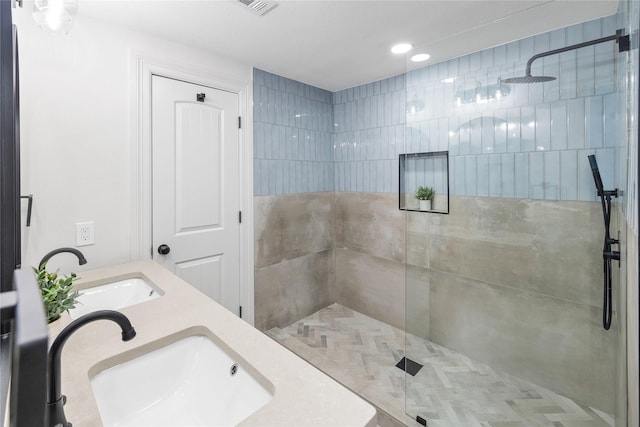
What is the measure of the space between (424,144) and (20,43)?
259cm

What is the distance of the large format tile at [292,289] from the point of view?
2744 mm

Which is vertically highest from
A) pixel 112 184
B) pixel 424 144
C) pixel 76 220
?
pixel 424 144

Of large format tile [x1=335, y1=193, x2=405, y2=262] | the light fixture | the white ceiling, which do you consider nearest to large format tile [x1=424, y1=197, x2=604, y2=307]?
large format tile [x1=335, y1=193, x2=405, y2=262]

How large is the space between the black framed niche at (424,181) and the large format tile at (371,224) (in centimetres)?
14

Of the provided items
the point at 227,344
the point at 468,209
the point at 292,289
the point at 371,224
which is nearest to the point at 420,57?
the point at 468,209

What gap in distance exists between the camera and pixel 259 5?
5.43 feet

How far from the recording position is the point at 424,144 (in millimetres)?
2574

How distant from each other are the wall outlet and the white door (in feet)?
1.15

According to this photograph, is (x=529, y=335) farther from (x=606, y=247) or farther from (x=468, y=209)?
(x=468, y=209)

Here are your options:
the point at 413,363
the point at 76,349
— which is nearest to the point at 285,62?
the point at 76,349

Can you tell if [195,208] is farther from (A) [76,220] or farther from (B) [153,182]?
(A) [76,220]

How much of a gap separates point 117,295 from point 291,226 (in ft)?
5.13

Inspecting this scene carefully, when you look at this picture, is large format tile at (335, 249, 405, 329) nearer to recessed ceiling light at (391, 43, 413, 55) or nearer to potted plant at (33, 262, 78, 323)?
recessed ceiling light at (391, 43, 413, 55)

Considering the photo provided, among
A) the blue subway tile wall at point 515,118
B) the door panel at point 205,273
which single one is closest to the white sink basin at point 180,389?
the door panel at point 205,273
